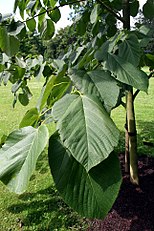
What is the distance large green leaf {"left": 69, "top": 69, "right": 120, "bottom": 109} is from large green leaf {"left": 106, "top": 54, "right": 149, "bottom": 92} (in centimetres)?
2

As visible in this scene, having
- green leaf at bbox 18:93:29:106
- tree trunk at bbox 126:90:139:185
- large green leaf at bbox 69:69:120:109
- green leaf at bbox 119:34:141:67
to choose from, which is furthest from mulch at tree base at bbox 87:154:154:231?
large green leaf at bbox 69:69:120:109

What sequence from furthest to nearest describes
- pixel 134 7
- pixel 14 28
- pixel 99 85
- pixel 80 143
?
pixel 134 7
pixel 14 28
pixel 99 85
pixel 80 143

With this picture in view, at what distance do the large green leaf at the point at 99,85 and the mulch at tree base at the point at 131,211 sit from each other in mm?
1642

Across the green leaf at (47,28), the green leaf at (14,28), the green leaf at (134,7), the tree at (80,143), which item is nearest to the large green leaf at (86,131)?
the tree at (80,143)

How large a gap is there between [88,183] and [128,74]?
0.28 m

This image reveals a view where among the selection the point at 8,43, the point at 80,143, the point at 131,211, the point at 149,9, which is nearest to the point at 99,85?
the point at 80,143

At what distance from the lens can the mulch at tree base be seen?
6.57ft

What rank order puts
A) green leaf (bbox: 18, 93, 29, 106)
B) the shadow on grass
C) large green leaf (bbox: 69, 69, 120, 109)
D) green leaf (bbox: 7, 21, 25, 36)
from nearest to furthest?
large green leaf (bbox: 69, 69, 120, 109) → green leaf (bbox: 7, 21, 25, 36) → green leaf (bbox: 18, 93, 29, 106) → the shadow on grass

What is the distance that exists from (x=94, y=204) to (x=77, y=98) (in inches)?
7.6

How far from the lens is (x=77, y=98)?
524mm

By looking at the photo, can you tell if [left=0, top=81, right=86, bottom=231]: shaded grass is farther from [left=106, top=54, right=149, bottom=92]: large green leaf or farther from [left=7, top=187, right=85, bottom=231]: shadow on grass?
[left=106, top=54, right=149, bottom=92]: large green leaf

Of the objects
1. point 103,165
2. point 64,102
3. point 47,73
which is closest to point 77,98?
point 64,102

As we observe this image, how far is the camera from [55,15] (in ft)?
4.85

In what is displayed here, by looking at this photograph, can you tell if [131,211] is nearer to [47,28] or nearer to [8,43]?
[47,28]
